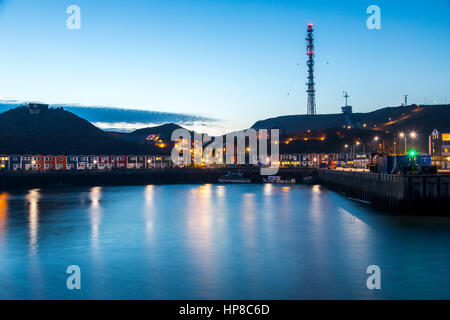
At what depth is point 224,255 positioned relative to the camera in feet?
92.6

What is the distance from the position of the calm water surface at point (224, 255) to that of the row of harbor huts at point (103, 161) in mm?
70828

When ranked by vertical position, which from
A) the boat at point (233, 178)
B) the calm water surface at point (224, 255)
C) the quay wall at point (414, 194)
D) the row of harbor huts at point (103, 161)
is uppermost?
the row of harbor huts at point (103, 161)

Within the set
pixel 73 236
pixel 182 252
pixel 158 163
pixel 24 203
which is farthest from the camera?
pixel 158 163

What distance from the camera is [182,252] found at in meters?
29.3

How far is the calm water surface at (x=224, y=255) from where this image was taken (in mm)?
20531

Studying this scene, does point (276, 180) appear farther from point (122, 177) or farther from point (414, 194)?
point (414, 194)

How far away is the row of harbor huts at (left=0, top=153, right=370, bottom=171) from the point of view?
421 feet

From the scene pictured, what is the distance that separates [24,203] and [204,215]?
28007 millimetres

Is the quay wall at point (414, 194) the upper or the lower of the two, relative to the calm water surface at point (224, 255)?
upper

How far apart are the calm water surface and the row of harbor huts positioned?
70.8 meters

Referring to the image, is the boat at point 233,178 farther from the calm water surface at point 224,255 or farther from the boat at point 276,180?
the calm water surface at point 224,255

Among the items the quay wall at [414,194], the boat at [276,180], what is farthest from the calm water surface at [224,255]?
the boat at [276,180]
